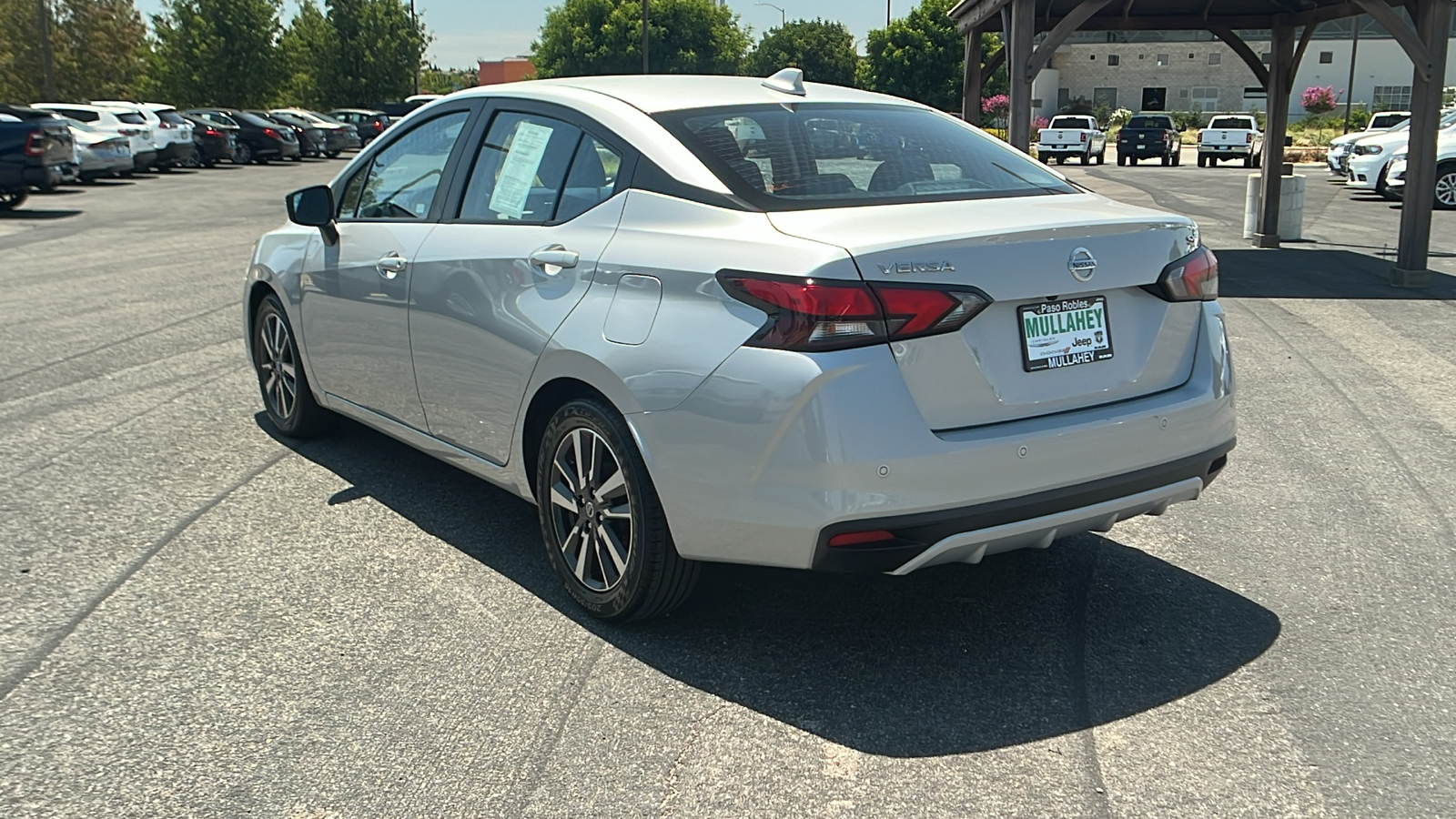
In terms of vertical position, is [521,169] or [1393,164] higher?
[521,169]

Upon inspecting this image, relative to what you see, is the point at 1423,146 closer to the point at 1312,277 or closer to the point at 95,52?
the point at 1312,277

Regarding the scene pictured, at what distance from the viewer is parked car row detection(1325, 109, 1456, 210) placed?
21.0 m

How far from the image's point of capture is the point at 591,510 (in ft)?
13.4

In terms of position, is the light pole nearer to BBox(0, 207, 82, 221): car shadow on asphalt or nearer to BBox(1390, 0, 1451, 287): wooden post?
BBox(0, 207, 82, 221): car shadow on asphalt

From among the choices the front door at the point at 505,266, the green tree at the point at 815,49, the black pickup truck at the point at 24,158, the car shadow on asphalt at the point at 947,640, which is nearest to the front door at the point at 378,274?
the front door at the point at 505,266

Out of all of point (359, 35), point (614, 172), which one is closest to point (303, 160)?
point (359, 35)

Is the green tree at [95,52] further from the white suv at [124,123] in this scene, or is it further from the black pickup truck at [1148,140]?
the black pickup truck at [1148,140]

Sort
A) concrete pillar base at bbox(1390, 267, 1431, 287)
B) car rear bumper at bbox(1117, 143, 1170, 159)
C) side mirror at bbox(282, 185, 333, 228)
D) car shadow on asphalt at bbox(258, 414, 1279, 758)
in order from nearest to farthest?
car shadow on asphalt at bbox(258, 414, 1279, 758) < side mirror at bbox(282, 185, 333, 228) < concrete pillar base at bbox(1390, 267, 1431, 287) < car rear bumper at bbox(1117, 143, 1170, 159)

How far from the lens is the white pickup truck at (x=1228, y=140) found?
39.1m

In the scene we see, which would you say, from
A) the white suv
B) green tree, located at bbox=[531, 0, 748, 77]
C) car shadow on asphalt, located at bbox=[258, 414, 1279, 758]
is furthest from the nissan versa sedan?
green tree, located at bbox=[531, 0, 748, 77]

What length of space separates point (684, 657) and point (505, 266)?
4.71 feet

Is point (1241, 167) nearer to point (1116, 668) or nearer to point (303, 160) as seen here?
point (303, 160)

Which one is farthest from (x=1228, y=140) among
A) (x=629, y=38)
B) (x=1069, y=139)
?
(x=629, y=38)

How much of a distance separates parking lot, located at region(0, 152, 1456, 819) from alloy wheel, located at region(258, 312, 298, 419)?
0.23 meters
